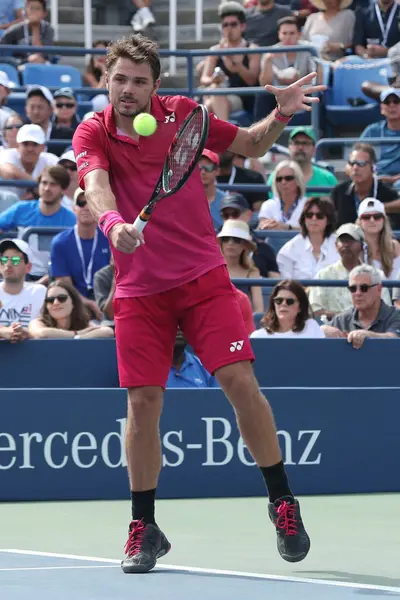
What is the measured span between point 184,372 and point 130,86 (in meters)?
3.35

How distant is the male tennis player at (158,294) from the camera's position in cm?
493

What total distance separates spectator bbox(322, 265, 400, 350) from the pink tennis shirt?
344 cm

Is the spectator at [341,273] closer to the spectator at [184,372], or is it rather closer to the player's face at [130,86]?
the spectator at [184,372]

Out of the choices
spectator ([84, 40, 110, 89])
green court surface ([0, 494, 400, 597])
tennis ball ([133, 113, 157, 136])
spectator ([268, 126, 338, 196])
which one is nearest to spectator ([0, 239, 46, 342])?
green court surface ([0, 494, 400, 597])

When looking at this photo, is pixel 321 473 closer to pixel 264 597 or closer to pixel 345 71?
pixel 264 597

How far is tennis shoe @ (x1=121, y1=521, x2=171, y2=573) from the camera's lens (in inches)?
192

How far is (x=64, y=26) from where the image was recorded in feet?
54.5

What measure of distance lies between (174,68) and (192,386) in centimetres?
871

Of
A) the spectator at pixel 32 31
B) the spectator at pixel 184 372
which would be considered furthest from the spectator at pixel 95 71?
the spectator at pixel 184 372

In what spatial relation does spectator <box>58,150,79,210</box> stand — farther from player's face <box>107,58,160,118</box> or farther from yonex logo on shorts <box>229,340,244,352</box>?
yonex logo on shorts <box>229,340,244,352</box>

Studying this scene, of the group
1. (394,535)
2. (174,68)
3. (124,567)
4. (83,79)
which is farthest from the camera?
(174,68)

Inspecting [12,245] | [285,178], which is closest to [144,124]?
[12,245]

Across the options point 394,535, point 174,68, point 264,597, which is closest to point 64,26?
point 174,68

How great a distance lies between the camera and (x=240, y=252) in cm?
931
